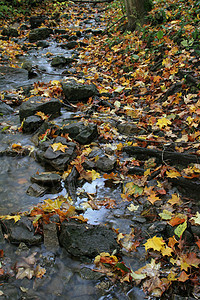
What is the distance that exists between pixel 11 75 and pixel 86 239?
718 centimetres

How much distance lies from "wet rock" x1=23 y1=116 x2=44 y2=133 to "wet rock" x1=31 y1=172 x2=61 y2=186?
172 centimetres

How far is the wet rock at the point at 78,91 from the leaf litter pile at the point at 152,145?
0.23 m

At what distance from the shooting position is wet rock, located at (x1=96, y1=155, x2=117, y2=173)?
12.5 ft

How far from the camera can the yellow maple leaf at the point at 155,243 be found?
8.20 feet

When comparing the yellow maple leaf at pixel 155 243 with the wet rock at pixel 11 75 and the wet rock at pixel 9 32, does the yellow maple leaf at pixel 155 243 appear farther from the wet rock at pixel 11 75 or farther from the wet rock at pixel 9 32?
the wet rock at pixel 9 32

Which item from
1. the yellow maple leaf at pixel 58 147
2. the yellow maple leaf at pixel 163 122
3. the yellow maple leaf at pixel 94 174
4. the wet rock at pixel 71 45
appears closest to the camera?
the yellow maple leaf at pixel 94 174

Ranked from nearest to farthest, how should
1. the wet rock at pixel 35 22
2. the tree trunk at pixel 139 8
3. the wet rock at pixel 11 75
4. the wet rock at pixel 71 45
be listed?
the wet rock at pixel 11 75, the tree trunk at pixel 139 8, the wet rock at pixel 71 45, the wet rock at pixel 35 22

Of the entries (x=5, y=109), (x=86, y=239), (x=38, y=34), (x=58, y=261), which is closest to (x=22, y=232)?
(x=58, y=261)

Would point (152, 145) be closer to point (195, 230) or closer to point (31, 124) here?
point (195, 230)

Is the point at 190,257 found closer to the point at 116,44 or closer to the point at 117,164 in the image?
the point at 117,164

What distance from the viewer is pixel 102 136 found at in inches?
181

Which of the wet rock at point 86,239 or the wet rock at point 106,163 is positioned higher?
the wet rock at point 106,163

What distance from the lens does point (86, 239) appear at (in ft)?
8.57

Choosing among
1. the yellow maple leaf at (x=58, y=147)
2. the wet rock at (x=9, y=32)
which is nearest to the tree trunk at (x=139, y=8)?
the yellow maple leaf at (x=58, y=147)
